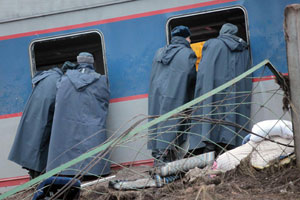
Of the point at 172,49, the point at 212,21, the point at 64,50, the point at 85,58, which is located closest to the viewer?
the point at 172,49

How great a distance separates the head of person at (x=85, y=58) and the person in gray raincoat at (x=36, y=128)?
1.42 feet

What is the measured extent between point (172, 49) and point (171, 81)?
0.38 m

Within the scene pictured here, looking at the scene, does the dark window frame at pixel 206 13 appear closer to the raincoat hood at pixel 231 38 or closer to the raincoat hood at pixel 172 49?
the raincoat hood at pixel 231 38

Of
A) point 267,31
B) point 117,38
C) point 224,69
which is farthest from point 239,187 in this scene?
point 117,38

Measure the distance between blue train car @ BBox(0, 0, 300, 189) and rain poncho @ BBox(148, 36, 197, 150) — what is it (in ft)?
1.10

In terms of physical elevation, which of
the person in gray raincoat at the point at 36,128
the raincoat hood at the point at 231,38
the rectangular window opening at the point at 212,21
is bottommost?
the person in gray raincoat at the point at 36,128

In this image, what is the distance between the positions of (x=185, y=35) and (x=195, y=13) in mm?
349

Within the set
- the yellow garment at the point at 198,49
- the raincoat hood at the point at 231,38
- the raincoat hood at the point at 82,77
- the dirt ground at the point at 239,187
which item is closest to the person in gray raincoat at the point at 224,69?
the raincoat hood at the point at 231,38

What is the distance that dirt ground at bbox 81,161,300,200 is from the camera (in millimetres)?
3465

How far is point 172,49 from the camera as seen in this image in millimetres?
6379

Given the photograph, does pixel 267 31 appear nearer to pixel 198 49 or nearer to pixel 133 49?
pixel 198 49

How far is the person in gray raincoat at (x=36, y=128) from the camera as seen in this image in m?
6.84

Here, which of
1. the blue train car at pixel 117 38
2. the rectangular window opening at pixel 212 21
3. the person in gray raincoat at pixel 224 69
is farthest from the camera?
the rectangular window opening at pixel 212 21

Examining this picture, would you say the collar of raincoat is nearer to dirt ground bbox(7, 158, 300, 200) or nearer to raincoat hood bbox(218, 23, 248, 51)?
raincoat hood bbox(218, 23, 248, 51)
